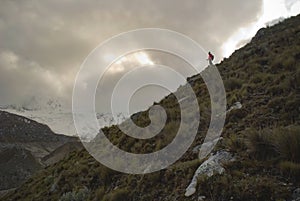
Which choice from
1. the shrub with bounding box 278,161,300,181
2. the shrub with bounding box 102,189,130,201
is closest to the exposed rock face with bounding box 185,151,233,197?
the shrub with bounding box 278,161,300,181

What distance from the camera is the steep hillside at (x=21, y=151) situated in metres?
86.6

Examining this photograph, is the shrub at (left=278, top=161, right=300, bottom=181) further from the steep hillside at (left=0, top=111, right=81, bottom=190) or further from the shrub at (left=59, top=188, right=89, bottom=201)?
the steep hillside at (left=0, top=111, right=81, bottom=190)

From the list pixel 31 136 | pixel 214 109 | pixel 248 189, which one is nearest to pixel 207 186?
pixel 248 189

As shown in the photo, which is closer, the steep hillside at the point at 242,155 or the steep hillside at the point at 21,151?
the steep hillside at the point at 242,155

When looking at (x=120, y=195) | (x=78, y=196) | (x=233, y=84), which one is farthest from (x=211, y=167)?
(x=233, y=84)

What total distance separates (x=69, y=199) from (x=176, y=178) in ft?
14.9

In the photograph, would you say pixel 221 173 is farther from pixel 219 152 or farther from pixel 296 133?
pixel 296 133

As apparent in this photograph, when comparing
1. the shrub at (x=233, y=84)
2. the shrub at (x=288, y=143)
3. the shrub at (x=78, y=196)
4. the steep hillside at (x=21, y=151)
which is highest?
the steep hillside at (x=21, y=151)

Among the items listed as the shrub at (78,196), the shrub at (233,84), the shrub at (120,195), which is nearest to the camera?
the shrub at (120,195)

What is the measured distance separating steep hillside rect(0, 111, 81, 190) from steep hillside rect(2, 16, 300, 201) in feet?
216

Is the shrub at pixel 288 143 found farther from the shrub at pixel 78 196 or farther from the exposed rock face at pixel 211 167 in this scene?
the shrub at pixel 78 196

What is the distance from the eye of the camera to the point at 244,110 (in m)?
10.9

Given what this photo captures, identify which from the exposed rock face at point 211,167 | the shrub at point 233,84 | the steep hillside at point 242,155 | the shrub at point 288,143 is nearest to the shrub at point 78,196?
the steep hillside at point 242,155

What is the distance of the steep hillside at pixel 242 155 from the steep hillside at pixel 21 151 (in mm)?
65806
